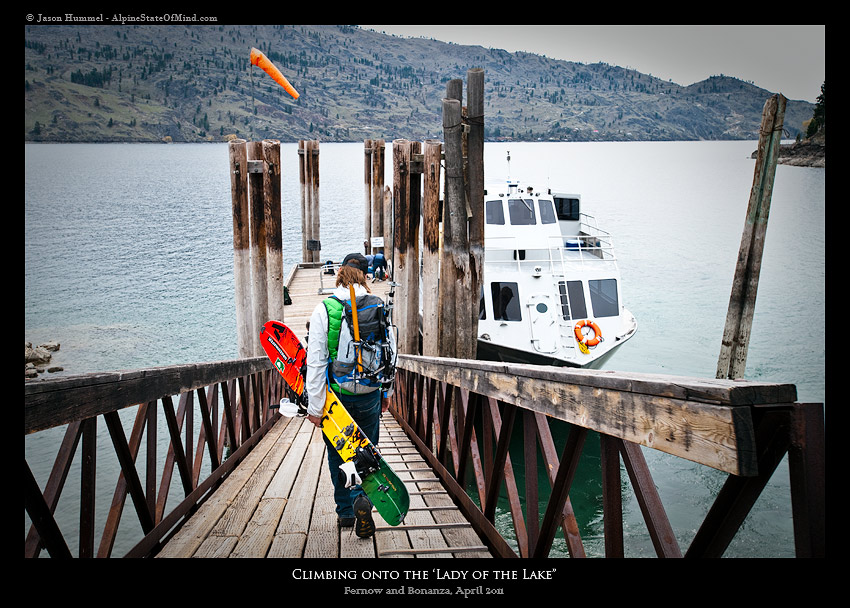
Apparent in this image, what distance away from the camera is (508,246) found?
16859 millimetres

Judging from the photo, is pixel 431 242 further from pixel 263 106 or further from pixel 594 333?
pixel 263 106

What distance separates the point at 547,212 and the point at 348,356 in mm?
14910

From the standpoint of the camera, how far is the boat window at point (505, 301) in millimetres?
15031

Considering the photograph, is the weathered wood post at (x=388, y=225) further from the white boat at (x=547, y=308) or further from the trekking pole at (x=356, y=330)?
the trekking pole at (x=356, y=330)

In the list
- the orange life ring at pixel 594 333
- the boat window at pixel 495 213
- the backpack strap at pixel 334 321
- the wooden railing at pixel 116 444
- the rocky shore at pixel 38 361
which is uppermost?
the boat window at pixel 495 213

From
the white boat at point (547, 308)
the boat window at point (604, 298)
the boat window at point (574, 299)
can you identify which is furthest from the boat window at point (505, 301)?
the boat window at point (604, 298)

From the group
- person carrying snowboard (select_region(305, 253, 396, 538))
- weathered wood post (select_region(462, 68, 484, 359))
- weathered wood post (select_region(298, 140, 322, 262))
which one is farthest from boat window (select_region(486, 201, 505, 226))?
person carrying snowboard (select_region(305, 253, 396, 538))

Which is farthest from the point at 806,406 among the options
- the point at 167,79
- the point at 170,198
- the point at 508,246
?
the point at 167,79

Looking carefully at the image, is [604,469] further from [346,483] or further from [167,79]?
[167,79]

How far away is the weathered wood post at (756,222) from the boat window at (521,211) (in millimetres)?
5482

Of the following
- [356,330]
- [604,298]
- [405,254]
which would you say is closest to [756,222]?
[604,298]

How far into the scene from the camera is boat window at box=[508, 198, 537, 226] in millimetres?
17734
